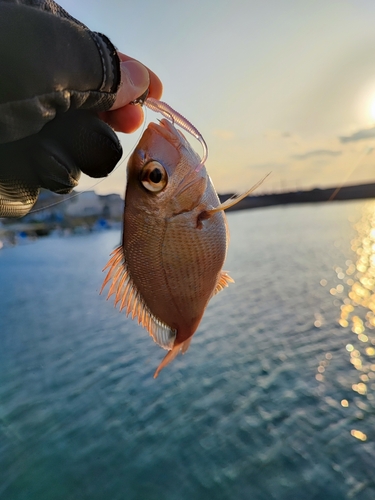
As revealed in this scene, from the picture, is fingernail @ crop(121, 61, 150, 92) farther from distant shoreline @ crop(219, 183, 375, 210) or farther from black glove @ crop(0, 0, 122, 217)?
distant shoreline @ crop(219, 183, 375, 210)

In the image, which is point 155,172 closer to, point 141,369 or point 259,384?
point 259,384

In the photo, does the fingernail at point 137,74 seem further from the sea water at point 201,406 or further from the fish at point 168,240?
the sea water at point 201,406

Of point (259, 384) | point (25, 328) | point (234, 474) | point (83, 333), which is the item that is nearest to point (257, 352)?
point (259, 384)

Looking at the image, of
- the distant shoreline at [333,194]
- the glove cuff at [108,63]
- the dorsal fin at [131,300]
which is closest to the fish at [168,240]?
the dorsal fin at [131,300]

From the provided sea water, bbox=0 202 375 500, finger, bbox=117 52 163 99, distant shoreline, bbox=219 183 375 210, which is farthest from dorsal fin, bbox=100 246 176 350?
distant shoreline, bbox=219 183 375 210

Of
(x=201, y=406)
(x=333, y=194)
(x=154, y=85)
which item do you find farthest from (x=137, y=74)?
(x=333, y=194)
